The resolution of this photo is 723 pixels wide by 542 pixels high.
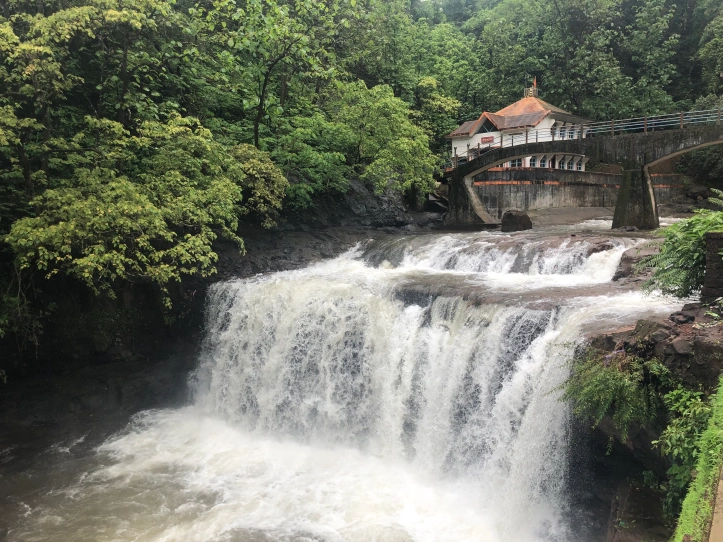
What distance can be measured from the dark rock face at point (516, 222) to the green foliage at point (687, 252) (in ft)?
39.0

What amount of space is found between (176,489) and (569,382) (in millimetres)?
7293

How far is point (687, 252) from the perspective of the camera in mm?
6992

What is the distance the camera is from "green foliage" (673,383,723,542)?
401 centimetres

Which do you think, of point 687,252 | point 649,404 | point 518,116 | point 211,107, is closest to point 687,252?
point 687,252

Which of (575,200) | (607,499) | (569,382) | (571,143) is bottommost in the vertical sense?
(607,499)

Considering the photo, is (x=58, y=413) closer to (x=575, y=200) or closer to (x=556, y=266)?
(x=556, y=266)

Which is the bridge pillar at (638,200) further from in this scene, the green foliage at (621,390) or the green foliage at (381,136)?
the green foliage at (621,390)

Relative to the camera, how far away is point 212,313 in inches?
526

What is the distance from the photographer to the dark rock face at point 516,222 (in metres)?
19.3

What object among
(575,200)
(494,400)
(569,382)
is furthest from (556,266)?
(575,200)

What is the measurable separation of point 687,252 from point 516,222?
12642mm

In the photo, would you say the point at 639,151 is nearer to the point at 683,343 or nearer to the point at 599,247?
the point at 599,247

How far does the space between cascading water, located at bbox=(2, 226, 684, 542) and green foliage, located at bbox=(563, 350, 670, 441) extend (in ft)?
1.40

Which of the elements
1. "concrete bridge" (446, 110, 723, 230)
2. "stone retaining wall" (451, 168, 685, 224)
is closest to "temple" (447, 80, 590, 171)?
"stone retaining wall" (451, 168, 685, 224)
